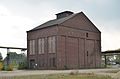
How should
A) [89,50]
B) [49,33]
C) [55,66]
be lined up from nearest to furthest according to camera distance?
[55,66] < [49,33] < [89,50]

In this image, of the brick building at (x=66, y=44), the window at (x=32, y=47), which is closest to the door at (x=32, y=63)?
the brick building at (x=66, y=44)

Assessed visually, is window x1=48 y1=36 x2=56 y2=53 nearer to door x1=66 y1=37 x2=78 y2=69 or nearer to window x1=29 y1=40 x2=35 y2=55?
door x1=66 y1=37 x2=78 y2=69

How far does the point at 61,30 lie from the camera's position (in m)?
57.5

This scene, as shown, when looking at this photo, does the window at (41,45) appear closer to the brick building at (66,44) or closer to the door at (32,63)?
the brick building at (66,44)

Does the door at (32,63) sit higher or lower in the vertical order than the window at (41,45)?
lower

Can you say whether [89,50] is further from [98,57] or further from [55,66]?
[55,66]

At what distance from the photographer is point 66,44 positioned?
5841 cm

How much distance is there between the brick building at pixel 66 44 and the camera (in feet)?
188

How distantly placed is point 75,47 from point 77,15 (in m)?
8.26

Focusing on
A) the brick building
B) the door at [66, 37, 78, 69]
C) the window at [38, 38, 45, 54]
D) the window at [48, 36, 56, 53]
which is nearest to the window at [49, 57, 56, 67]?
the brick building

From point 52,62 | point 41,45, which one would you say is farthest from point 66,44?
point 41,45

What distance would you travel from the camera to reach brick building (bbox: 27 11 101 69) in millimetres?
57281

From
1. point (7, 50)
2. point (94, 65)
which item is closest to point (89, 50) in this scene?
point (94, 65)

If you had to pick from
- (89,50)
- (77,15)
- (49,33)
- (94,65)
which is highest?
(77,15)
